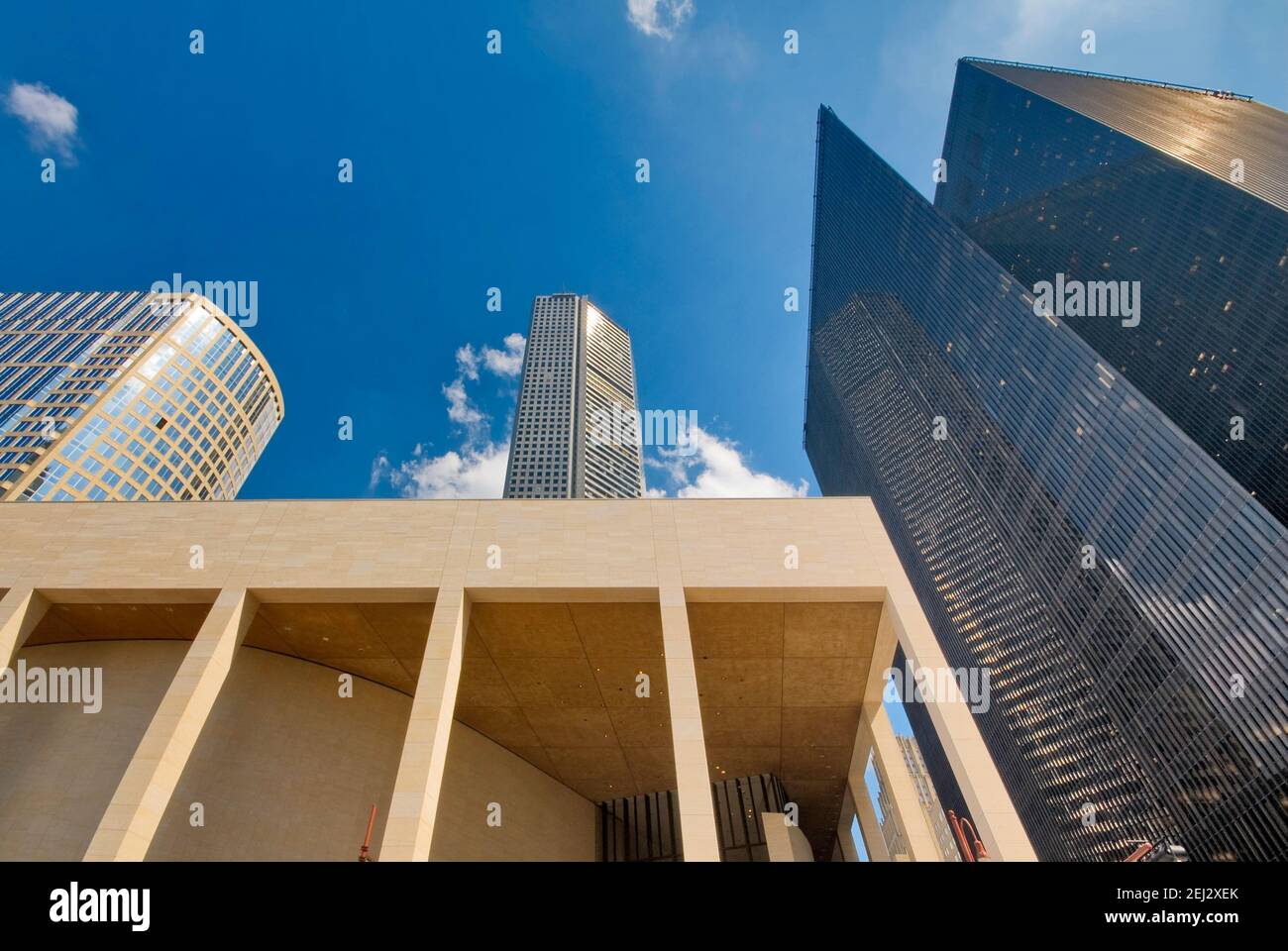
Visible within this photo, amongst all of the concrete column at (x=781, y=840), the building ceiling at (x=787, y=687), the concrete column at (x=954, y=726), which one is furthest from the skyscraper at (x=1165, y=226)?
the concrete column at (x=954, y=726)

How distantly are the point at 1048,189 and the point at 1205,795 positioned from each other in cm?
9516

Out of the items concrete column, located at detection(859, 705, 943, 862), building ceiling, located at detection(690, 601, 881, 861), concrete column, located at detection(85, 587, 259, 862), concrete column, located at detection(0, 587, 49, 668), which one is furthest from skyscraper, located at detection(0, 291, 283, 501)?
concrete column, located at detection(859, 705, 943, 862)

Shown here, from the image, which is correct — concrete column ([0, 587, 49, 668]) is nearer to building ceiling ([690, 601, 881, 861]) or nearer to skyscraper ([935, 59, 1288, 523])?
building ceiling ([690, 601, 881, 861])

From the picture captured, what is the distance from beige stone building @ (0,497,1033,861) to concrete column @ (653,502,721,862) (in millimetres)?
74

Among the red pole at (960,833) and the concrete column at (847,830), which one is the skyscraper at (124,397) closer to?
the concrete column at (847,830)

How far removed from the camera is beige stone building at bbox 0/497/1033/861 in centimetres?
1672

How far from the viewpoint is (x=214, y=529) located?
19.0 metres

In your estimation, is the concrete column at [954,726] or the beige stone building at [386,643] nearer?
the concrete column at [954,726]

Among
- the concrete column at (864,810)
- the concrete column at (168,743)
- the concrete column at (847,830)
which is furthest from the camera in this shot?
the concrete column at (847,830)

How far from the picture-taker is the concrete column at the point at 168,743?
12984 millimetres

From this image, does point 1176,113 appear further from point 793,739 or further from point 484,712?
point 484,712

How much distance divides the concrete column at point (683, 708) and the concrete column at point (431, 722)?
527 cm
